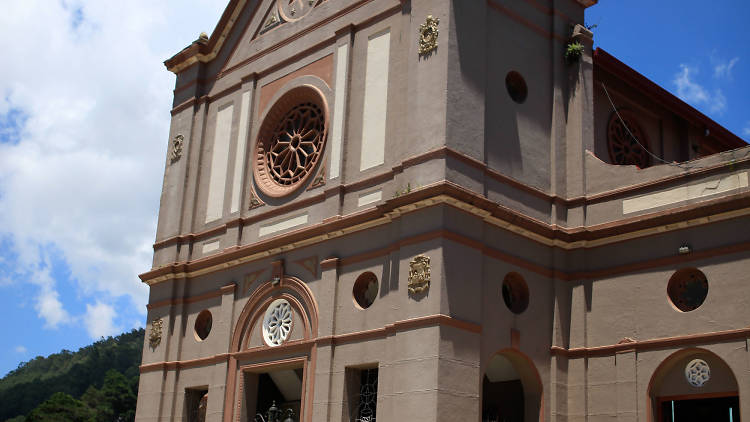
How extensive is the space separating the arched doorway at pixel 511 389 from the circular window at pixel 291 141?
282 inches

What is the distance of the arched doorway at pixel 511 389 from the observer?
2105 centimetres

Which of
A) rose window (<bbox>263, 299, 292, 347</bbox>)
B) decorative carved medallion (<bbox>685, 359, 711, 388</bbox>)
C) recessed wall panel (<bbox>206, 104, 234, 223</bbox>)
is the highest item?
recessed wall panel (<bbox>206, 104, 234, 223</bbox>)

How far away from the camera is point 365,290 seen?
22.1 metres

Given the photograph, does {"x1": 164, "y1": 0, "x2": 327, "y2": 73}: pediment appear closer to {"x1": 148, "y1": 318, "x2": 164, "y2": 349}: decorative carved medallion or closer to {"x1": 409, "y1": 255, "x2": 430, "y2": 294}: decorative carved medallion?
{"x1": 148, "y1": 318, "x2": 164, "y2": 349}: decorative carved medallion

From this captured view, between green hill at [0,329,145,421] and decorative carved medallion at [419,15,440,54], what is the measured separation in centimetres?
6020

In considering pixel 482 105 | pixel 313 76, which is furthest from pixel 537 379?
pixel 313 76

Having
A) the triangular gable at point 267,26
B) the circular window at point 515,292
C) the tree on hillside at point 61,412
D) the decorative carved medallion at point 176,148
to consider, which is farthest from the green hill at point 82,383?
the circular window at point 515,292

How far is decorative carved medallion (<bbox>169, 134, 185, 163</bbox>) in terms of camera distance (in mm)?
29281

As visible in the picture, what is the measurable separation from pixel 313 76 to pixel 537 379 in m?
10.4

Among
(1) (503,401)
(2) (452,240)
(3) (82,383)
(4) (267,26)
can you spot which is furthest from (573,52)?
(3) (82,383)

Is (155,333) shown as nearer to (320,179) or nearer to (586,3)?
(320,179)

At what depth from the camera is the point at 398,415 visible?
19234 millimetres

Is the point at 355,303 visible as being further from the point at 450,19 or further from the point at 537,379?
the point at 450,19

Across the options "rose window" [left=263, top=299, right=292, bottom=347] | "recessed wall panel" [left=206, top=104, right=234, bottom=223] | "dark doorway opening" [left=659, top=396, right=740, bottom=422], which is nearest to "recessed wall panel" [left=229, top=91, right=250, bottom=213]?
"recessed wall panel" [left=206, top=104, right=234, bottom=223]
